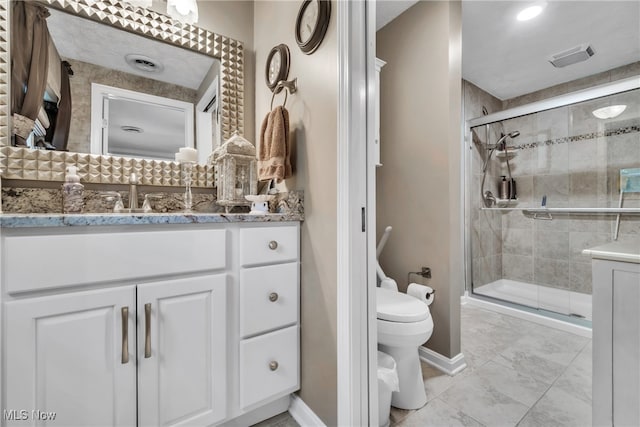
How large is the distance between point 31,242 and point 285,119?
0.96m

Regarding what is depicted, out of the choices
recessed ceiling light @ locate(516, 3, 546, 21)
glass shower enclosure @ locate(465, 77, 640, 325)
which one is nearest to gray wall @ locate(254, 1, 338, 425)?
recessed ceiling light @ locate(516, 3, 546, 21)

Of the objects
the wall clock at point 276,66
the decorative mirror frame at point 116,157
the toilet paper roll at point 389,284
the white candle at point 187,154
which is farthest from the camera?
the toilet paper roll at point 389,284

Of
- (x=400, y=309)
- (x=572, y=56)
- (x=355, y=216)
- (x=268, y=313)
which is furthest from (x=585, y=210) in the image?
(x=268, y=313)

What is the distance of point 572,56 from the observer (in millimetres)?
2357

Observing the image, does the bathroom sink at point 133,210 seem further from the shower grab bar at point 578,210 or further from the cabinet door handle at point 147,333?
the shower grab bar at point 578,210

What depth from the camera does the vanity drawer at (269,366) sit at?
103 centimetres

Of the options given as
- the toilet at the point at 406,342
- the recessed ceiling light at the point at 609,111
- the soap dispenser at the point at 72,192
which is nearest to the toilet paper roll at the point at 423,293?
the toilet at the point at 406,342

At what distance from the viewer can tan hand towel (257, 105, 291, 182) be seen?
119 centimetres

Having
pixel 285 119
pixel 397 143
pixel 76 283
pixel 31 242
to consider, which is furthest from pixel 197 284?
pixel 397 143

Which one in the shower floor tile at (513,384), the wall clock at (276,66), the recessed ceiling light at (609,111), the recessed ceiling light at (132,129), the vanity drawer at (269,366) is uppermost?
the recessed ceiling light at (609,111)

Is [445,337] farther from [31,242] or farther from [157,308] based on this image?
[31,242]

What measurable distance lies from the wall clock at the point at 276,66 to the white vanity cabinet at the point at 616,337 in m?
1.53

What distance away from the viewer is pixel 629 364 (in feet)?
2.97

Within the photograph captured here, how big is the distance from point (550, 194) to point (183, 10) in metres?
3.63
